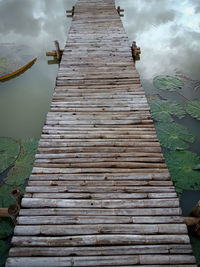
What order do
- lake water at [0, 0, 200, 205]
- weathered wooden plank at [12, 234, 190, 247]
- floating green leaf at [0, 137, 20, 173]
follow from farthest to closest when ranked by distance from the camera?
lake water at [0, 0, 200, 205] < floating green leaf at [0, 137, 20, 173] < weathered wooden plank at [12, 234, 190, 247]

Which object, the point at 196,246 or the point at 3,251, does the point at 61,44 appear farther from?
the point at 196,246

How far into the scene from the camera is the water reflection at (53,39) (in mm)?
5906

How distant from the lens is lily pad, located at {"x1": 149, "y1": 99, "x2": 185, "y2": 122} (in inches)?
207

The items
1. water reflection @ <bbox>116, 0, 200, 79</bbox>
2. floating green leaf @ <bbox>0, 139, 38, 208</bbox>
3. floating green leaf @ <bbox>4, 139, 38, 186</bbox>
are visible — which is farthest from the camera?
water reflection @ <bbox>116, 0, 200, 79</bbox>

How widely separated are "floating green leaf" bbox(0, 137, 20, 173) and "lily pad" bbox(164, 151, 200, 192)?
357 centimetres

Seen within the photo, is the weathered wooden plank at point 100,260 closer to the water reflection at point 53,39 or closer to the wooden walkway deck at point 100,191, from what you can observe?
the wooden walkway deck at point 100,191

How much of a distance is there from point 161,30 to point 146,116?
30.2ft

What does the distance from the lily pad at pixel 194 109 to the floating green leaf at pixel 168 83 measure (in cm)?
89

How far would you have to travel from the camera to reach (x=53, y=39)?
9.45m

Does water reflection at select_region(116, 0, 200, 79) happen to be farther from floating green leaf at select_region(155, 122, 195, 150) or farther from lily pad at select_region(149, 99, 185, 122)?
floating green leaf at select_region(155, 122, 195, 150)

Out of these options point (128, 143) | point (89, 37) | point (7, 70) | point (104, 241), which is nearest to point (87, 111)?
point (128, 143)

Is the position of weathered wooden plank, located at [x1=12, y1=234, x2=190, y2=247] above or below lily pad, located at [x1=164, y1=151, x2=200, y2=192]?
above

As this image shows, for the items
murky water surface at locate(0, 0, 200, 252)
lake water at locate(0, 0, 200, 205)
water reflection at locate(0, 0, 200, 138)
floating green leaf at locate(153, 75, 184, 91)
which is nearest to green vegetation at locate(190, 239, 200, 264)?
murky water surface at locate(0, 0, 200, 252)

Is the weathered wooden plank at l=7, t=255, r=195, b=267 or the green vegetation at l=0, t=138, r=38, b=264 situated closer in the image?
the weathered wooden plank at l=7, t=255, r=195, b=267
